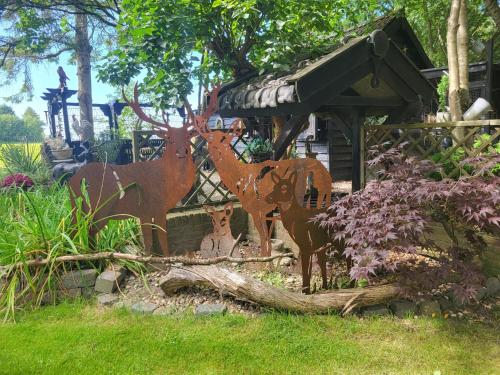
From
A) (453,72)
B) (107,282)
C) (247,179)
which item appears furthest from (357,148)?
(453,72)

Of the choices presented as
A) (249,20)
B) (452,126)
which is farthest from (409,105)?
(249,20)

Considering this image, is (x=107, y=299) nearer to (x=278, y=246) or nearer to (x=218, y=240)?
(x=218, y=240)

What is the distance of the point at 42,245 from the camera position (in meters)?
3.93

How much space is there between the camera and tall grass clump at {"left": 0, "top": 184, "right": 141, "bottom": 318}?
3.69m

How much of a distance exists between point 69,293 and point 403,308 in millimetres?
3218

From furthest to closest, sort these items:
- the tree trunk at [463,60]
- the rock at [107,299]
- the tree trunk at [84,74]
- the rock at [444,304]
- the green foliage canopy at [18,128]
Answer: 1. the green foliage canopy at [18,128]
2. the tree trunk at [84,74]
3. the tree trunk at [463,60]
4. the rock at [107,299]
5. the rock at [444,304]

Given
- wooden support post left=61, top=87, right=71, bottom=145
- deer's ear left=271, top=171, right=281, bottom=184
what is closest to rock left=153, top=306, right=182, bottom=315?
deer's ear left=271, top=171, right=281, bottom=184

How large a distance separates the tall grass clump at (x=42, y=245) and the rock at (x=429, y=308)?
3.08 meters

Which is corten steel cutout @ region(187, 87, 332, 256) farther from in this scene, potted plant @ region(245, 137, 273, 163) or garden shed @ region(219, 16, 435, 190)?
potted plant @ region(245, 137, 273, 163)

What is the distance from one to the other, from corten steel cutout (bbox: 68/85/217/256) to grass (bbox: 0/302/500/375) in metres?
1.11

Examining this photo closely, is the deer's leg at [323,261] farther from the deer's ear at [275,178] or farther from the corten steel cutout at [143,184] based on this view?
the corten steel cutout at [143,184]

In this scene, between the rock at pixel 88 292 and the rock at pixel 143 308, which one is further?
the rock at pixel 88 292

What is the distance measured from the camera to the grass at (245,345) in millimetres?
2686

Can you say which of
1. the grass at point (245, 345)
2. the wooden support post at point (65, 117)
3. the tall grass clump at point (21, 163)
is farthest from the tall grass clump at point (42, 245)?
the wooden support post at point (65, 117)
